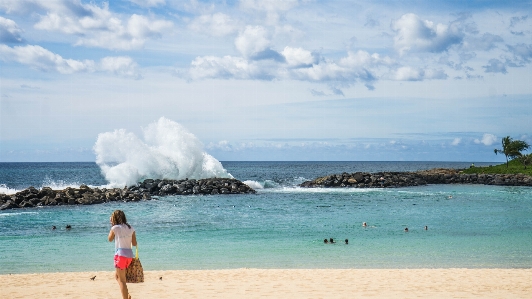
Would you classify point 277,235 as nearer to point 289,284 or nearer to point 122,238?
point 289,284

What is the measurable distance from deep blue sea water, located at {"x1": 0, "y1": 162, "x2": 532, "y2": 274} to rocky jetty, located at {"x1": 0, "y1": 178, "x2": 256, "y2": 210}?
1.76 meters

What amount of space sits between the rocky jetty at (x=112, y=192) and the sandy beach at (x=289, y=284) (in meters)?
22.8

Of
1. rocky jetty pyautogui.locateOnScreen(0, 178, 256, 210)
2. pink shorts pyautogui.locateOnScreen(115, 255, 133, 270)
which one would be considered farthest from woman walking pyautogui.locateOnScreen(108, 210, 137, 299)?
rocky jetty pyautogui.locateOnScreen(0, 178, 256, 210)

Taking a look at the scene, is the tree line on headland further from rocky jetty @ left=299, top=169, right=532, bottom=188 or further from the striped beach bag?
the striped beach bag

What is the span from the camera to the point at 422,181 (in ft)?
219

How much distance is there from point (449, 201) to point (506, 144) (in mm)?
50239

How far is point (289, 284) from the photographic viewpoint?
45.4ft

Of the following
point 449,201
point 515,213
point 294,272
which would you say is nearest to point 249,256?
point 294,272

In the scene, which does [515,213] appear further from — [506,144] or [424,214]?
[506,144]

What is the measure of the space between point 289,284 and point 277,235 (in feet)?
35.6

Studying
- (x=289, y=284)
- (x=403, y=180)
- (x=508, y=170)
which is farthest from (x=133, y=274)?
(x=508, y=170)

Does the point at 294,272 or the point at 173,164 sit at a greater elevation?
the point at 173,164

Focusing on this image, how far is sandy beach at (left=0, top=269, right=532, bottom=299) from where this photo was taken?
1261 cm

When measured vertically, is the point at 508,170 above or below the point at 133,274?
above
